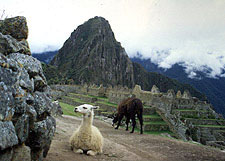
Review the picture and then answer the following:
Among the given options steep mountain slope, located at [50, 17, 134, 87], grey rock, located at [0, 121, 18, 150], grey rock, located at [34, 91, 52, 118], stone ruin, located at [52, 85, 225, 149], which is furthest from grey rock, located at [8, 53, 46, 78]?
steep mountain slope, located at [50, 17, 134, 87]

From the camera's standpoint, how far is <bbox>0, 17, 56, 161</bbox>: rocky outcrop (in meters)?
2.48

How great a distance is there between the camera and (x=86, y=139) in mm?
4988

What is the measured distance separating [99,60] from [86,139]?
534 feet

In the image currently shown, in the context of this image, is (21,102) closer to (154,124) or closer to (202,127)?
(154,124)

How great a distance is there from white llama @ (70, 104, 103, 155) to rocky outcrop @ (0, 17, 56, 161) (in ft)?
4.45

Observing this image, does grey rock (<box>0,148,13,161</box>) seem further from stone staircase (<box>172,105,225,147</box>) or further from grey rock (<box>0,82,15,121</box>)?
stone staircase (<box>172,105,225,147</box>)

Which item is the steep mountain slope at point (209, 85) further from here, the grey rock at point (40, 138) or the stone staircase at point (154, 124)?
the grey rock at point (40, 138)

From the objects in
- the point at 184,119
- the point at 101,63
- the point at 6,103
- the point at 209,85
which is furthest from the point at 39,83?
the point at 101,63

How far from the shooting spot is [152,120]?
1645 centimetres

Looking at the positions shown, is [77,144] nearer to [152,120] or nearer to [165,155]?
[165,155]

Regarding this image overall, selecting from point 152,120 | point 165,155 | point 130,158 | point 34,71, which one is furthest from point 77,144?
point 152,120

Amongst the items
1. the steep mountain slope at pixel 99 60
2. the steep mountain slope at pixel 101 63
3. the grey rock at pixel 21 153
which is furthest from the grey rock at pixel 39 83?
the steep mountain slope at pixel 99 60

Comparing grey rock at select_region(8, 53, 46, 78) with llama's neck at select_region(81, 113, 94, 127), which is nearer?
grey rock at select_region(8, 53, 46, 78)

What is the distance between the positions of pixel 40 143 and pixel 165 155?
4242mm
